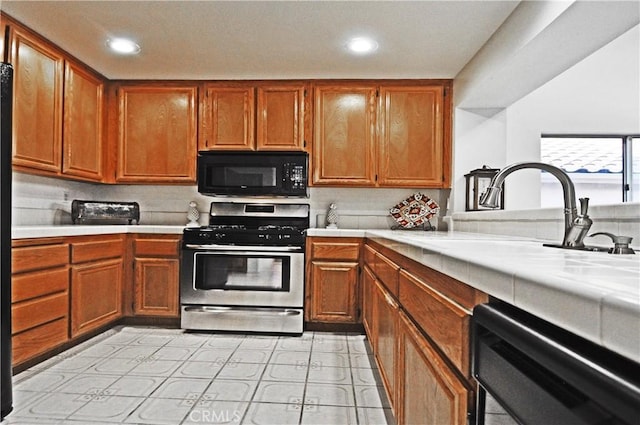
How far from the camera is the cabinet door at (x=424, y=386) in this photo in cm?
85

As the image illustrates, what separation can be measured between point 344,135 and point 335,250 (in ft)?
3.23

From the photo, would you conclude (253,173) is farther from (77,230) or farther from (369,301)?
(369,301)

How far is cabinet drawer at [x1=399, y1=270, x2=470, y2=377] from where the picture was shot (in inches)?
33.3

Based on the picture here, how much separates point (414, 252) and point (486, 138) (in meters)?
2.55

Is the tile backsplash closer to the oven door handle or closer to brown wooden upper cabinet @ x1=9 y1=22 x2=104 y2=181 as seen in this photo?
brown wooden upper cabinet @ x1=9 y1=22 x2=104 y2=181

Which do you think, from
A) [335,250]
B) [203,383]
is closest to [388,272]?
[203,383]

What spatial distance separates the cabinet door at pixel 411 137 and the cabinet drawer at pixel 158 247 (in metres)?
1.76

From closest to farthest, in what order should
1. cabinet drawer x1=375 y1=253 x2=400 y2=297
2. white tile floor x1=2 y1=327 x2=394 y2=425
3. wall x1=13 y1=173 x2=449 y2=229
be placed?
cabinet drawer x1=375 y1=253 x2=400 y2=297, white tile floor x1=2 y1=327 x2=394 y2=425, wall x1=13 y1=173 x2=449 y2=229

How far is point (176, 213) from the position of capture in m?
3.97

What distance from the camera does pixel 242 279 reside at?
10.9 feet

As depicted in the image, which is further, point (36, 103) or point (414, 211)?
point (414, 211)

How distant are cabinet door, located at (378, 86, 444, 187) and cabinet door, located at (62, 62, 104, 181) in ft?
7.71

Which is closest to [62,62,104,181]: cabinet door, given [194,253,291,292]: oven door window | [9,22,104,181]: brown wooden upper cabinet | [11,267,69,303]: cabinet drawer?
[9,22,104,181]: brown wooden upper cabinet

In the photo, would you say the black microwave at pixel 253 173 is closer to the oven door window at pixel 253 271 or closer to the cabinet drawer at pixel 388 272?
the oven door window at pixel 253 271
